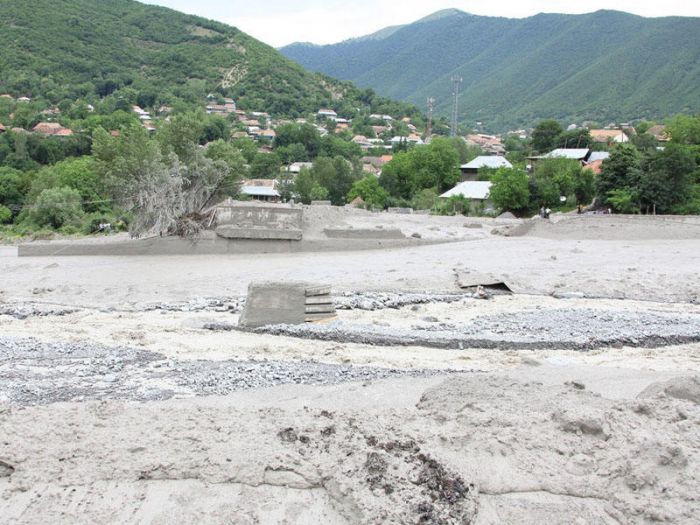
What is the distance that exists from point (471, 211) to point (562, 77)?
144m

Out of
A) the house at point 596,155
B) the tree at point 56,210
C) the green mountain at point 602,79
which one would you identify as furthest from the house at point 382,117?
the tree at point 56,210

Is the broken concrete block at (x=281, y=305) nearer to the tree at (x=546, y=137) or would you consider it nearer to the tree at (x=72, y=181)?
the tree at (x=72, y=181)

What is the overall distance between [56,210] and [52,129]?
40.0 meters

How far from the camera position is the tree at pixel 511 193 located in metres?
35.7

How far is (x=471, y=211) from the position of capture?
3703 cm

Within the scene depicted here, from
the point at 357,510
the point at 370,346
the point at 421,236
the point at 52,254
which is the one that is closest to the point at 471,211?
the point at 421,236

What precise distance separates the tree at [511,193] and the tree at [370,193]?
7.78 metres

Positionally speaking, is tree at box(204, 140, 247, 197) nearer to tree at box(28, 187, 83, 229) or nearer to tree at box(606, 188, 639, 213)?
tree at box(28, 187, 83, 229)

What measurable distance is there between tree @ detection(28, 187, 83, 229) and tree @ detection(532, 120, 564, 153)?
42.9 m

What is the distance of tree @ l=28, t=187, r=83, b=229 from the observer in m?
36.1

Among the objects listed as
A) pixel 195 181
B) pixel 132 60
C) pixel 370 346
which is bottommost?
pixel 370 346

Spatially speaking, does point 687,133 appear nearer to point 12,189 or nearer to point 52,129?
point 12,189

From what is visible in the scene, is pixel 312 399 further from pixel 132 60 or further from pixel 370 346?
pixel 132 60

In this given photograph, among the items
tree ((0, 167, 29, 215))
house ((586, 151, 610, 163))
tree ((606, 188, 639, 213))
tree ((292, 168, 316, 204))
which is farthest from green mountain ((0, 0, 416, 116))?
tree ((606, 188, 639, 213))
